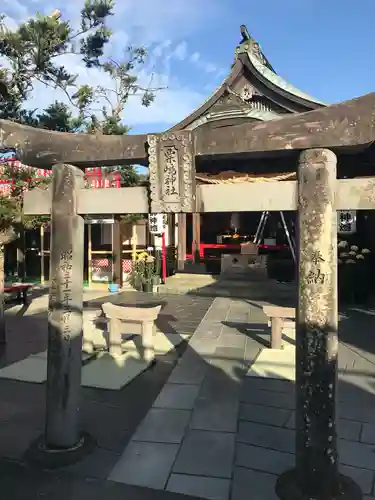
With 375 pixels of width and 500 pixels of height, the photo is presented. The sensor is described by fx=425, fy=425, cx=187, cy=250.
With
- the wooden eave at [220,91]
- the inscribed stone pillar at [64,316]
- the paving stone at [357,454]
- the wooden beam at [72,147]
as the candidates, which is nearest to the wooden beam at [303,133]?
the wooden beam at [72,147]

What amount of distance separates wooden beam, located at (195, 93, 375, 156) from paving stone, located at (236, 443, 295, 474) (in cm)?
262

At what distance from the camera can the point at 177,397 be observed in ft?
16.5

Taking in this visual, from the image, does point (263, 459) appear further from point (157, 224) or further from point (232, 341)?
point (157, 224)

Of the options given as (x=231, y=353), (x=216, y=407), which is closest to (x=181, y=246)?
(x=231, y=353)

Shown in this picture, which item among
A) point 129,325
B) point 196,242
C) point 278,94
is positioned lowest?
point 129,325

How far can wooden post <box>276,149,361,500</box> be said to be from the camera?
3125 millimetres

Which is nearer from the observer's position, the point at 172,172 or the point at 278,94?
the point at 172,172

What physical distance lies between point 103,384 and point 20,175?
605 cm

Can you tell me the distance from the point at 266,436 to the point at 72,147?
330cm

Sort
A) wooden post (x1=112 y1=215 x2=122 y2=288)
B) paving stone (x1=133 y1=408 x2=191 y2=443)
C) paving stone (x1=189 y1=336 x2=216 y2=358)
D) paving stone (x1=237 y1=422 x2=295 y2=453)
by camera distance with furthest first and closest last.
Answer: wooden post (x1=112 y1=215 x2=122 y2=288) < paving stone (x1=189 y1=336 x2=216 y2=358) < paving stone (x1=133 y1=408 x2=191 y2=443) < paving stone (x1=237 y1=422 x2=295 y2=453)

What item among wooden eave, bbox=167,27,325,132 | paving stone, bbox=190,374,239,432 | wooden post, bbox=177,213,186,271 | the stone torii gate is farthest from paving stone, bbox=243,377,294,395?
wooden post, bbox=177,213,186,271

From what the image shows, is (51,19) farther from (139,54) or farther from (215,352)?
(215,352)

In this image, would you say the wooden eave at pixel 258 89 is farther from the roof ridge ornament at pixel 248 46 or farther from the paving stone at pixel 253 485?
the paving stone at pixel 253 485

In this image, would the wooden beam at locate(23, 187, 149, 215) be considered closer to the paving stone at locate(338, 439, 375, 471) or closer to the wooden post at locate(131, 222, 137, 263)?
the paving stone at locate(338, 439, 375, 471)
